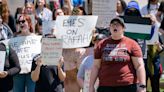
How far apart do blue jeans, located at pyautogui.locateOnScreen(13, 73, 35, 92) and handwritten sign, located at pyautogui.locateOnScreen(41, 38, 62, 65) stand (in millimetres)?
2085

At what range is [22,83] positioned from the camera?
1027 cm

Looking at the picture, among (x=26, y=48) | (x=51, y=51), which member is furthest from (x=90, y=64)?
(x=26, y=48)

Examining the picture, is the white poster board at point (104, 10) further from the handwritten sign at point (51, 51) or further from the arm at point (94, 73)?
the arm at point (94, 73)

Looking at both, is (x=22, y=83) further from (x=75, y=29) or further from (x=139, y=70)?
(x=139, y=70)

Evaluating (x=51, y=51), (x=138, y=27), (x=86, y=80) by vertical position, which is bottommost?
(x=86, y=80)

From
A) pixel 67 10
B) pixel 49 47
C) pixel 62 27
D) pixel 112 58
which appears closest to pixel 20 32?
pixel 62 27

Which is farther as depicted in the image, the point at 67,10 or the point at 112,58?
the point at 67,10

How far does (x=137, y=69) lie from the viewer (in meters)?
7.58

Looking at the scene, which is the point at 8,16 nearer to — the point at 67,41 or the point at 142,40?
the point at 67,41

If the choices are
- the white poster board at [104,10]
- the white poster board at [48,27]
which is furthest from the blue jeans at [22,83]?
the white poster board at [104,10]

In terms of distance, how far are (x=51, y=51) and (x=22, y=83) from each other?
2.27 metres

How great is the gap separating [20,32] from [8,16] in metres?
1.07

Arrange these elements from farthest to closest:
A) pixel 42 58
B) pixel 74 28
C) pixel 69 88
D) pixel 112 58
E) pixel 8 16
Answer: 1. pixel 8 16
2. pixel 74 28
3. pixel 69 88
4. pixel 42 58
5. pixel 112 58

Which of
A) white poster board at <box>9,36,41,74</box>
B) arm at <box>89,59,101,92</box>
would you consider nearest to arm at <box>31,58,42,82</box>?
arm at <box>89,59,101,92</box>
